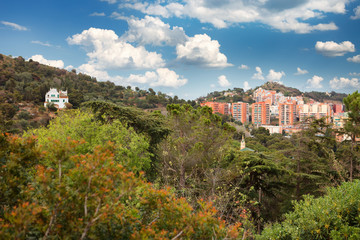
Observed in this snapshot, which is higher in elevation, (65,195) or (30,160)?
(30,160)

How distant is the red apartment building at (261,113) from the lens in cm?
10039

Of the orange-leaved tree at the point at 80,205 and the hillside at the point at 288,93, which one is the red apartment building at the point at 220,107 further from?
the orange-leaved tree at the point at 80,205

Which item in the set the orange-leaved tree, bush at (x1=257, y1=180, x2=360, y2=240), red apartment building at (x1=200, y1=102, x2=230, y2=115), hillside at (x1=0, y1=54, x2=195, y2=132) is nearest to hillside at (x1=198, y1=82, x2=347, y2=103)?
red apartment building at (x1=200, y1=102, x2=230, y2=115)

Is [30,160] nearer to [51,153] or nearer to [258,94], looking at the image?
[51,153]

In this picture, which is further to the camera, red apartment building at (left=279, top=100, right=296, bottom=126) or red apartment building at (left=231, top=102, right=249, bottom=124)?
red apartment building at (left=231, top=102, right=249, bottom=124)

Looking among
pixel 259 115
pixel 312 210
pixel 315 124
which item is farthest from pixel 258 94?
pixel 312 210

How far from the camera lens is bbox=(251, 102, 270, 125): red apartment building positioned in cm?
10039

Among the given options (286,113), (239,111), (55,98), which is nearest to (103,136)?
(55,98)

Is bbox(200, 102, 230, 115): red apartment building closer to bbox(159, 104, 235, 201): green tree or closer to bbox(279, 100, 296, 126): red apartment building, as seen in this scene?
bbox(279, 100, 296, 126): red apartment building

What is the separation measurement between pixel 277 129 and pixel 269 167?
252ft

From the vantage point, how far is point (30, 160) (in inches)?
129

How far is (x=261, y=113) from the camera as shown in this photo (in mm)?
102250

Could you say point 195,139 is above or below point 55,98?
below

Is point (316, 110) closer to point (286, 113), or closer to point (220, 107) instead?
point (286, 113)
